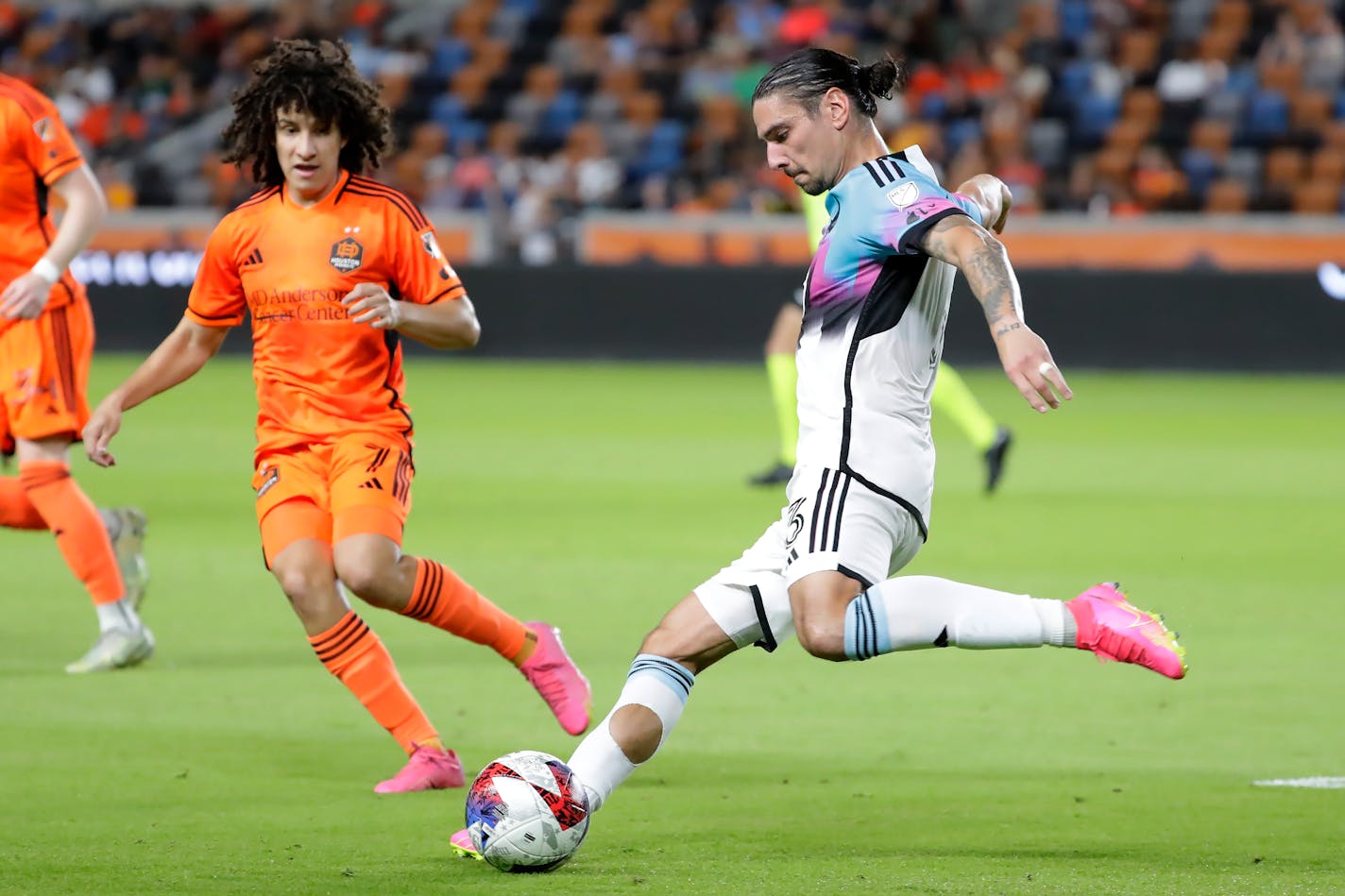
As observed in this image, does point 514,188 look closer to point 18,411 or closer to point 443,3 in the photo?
point 443,3

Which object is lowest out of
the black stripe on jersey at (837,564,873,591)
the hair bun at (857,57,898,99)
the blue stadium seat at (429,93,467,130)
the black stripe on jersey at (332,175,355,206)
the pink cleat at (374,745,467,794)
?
the blue stadium seat at (429,93,467,130)

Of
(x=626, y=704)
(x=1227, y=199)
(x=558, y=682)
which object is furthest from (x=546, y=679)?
(x=1227, y=199)

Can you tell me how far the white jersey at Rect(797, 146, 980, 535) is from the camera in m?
4.52

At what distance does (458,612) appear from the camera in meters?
5.67

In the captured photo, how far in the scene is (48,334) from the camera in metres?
7.15

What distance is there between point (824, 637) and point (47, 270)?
11.8 ft

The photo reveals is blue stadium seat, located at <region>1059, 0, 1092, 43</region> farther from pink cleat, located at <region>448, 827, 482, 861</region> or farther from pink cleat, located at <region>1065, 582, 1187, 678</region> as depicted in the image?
pink cleat, located at <region>448, 827, 482, 861</region>

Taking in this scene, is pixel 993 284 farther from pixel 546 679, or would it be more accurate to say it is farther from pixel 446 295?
pixel 546 679

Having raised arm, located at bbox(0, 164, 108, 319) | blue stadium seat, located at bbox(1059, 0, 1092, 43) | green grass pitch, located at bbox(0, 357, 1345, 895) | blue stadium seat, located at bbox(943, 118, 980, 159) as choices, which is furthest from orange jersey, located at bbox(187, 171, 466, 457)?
blue stadium seat, located at bbox(1059, 0, 1092, 43)

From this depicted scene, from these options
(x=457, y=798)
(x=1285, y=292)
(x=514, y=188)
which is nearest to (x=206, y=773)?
(x=457, y=798)

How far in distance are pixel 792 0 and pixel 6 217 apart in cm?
2173

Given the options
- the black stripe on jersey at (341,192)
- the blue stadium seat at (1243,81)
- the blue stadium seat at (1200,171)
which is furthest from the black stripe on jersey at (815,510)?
the blue stadium seat at (1243,81)

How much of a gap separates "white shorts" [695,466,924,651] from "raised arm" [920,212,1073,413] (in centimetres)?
55

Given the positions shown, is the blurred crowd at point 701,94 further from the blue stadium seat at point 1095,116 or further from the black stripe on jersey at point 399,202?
the black stripe on jersey at point 399,202
